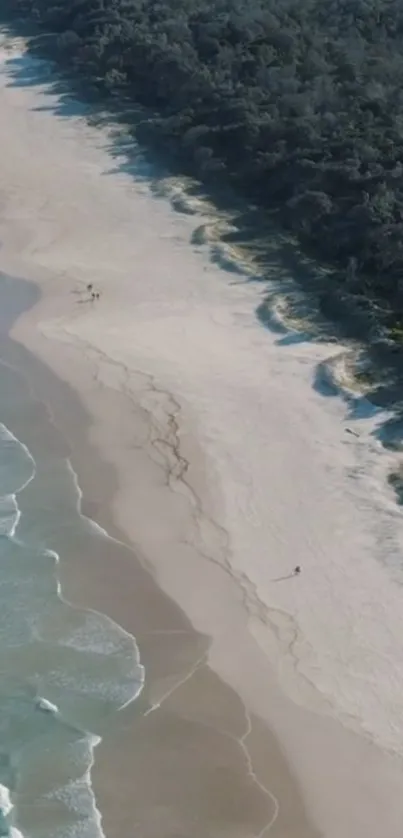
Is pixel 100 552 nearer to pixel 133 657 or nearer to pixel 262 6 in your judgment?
pixel 133 657

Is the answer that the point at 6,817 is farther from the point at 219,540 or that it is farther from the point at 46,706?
the point at 219,540

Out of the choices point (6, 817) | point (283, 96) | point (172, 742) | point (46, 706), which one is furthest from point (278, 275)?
point (6, 817)

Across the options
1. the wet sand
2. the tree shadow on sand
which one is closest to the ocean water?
the wet sand

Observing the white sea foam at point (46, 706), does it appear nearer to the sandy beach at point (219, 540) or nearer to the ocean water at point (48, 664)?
the ocean water at point (48, 664)

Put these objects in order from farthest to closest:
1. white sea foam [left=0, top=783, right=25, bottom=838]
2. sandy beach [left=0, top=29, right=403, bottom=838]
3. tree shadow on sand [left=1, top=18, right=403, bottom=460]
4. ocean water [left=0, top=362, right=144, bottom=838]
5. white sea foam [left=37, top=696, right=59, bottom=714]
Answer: tree shadow on sand [left=1, top=18, right=403, bottom=460] → white sea foam [left=37, top=696, right=59, bottom=714] → sandy beach [left=0, top=29, right=403, bottom=838] → ocean water [left=0, top=362, right=144, bottom=838] → white sea foam [left=0, top=783, right=25, bottom=838]

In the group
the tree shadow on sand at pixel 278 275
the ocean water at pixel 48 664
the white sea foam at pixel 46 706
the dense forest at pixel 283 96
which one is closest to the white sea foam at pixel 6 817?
the ocean water at pixel 48 664

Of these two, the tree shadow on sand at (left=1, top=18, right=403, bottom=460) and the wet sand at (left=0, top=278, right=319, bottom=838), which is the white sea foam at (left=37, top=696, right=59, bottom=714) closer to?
the wet sand at (left=0, top=278, right=319, bottom=838)

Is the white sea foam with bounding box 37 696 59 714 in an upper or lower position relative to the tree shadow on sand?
upper
